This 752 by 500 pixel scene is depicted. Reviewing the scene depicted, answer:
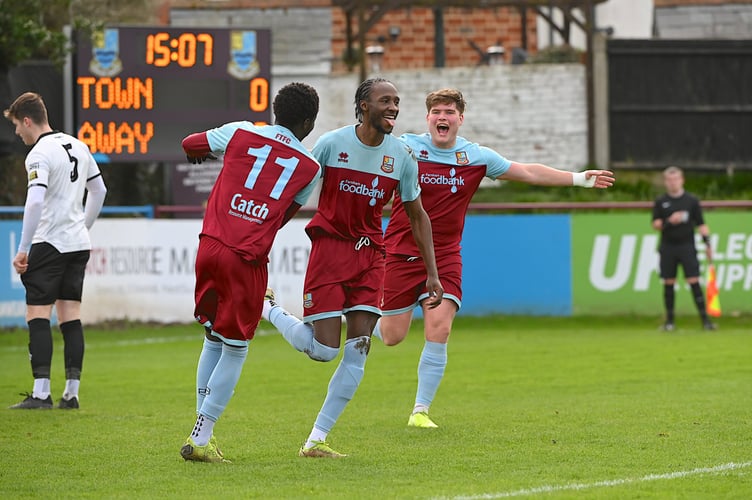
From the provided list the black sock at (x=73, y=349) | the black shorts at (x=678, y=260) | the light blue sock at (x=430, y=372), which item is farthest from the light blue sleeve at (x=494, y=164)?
the black shorts at (x=678, y=260)

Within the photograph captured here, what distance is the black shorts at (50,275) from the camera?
9.89 m

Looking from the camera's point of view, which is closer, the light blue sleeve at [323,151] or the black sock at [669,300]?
the light blue sleeve at [323,151]

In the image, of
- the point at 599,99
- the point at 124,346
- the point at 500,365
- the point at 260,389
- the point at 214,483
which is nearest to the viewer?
the point at 214,483

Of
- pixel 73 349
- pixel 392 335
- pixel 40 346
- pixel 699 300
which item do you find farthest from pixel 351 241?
pixel 699 300

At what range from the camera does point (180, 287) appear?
19.2 metres

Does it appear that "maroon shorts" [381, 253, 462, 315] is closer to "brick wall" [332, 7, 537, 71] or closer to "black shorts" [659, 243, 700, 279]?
"black shorts" [659, 243, 700, 279]

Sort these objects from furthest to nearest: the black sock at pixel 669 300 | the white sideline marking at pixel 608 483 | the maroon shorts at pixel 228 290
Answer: the black sock at pixel 669 300 → the maroon shorts at pixel 228 290 → the white sideline marking at pixel 608 483

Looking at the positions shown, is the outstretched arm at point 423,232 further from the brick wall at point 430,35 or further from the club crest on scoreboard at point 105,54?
the brick wall at point 430,35

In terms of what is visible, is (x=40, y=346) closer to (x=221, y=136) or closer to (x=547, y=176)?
(x=221, y=136)

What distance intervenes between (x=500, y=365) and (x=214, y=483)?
7.89 m

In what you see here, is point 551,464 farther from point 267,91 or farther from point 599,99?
point 599,99

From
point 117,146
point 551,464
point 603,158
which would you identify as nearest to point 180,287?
point 117,146

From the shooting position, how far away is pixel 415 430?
28.3 ft

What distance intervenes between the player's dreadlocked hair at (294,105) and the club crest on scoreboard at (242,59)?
12056 millimetres
